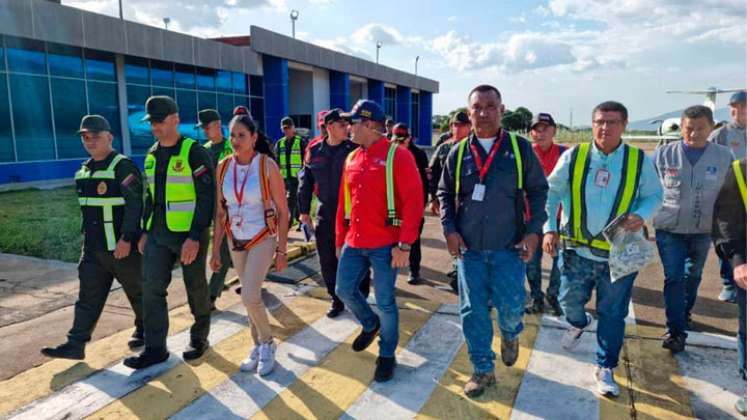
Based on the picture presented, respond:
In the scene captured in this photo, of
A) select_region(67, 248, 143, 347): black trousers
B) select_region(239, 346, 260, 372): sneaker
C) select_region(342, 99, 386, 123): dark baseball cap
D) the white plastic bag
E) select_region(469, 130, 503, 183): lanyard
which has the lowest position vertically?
select_region(239, 346, 260, 372): sneaker

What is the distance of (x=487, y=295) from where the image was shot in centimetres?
377

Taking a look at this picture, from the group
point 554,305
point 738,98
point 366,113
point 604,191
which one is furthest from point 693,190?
point 366,113

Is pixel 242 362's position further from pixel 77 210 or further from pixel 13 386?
pixel 77 210

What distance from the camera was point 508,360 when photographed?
12.7ft

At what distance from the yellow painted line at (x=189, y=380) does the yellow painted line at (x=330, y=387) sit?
599 millimetres

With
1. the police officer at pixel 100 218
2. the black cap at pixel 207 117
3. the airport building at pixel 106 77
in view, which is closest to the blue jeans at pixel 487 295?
the police officer at pixel 100 218

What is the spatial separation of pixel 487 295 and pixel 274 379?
5.79 feet

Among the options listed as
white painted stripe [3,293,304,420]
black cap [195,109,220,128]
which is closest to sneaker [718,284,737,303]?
white painted stripe [3,293,304,420]

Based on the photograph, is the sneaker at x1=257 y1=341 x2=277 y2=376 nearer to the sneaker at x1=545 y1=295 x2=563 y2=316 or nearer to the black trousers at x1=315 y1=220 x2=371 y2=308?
the black trousers at x1=315 y1=220 x2=371 y2=308

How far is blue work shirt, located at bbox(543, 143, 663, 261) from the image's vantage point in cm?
357

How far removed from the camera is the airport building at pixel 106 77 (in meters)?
17.6

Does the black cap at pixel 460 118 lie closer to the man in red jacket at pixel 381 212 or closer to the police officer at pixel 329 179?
the police officer at pixel 329 179

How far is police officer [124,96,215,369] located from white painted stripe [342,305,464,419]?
181 cm

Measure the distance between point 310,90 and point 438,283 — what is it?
89.0ft
